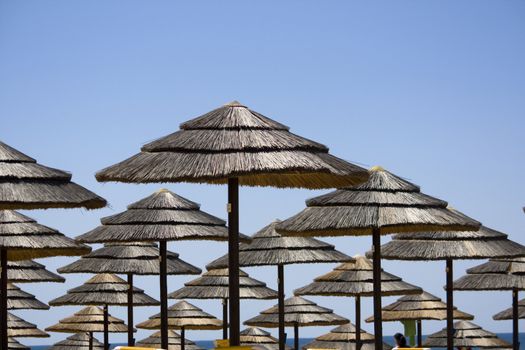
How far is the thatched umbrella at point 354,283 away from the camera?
24.8m

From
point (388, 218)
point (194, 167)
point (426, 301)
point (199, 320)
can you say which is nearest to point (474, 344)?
point (426, 301)

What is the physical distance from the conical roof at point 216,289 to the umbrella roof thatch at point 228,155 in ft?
40.6

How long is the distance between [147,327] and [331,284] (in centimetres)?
918

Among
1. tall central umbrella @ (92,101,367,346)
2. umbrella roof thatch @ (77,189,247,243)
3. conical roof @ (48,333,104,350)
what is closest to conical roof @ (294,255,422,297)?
umbrella roof thatch @ (77,189,247,243)

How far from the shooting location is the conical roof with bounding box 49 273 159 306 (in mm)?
26766

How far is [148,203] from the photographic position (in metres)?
20.2

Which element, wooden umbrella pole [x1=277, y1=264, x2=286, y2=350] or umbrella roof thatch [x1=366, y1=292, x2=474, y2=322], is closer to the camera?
wooden umbrella pole [x1=277, y1=264, x2=286, y2=350]

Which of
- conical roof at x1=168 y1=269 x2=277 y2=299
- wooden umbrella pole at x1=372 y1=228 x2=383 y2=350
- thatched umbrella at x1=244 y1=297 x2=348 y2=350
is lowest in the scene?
wooden umbrella pole at x1=372 y1=228 x2=383 y2=350

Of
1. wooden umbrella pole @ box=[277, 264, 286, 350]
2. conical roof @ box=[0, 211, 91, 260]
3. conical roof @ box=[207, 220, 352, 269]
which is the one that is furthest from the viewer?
wooden umbrella pole @ box=[277, 264, 286, 350]

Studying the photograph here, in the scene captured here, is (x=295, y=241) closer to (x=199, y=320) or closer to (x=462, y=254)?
(x=462, y=254)

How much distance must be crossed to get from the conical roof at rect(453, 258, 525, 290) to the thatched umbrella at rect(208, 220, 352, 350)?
311cm

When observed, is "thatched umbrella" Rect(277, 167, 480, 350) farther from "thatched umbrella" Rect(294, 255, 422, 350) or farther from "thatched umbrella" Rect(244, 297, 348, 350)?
"thatched umbrella" Rect(244, 297, 348, 350)

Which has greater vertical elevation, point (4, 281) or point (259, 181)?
point (259, 181)

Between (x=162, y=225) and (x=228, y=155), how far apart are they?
5887 millimetres
